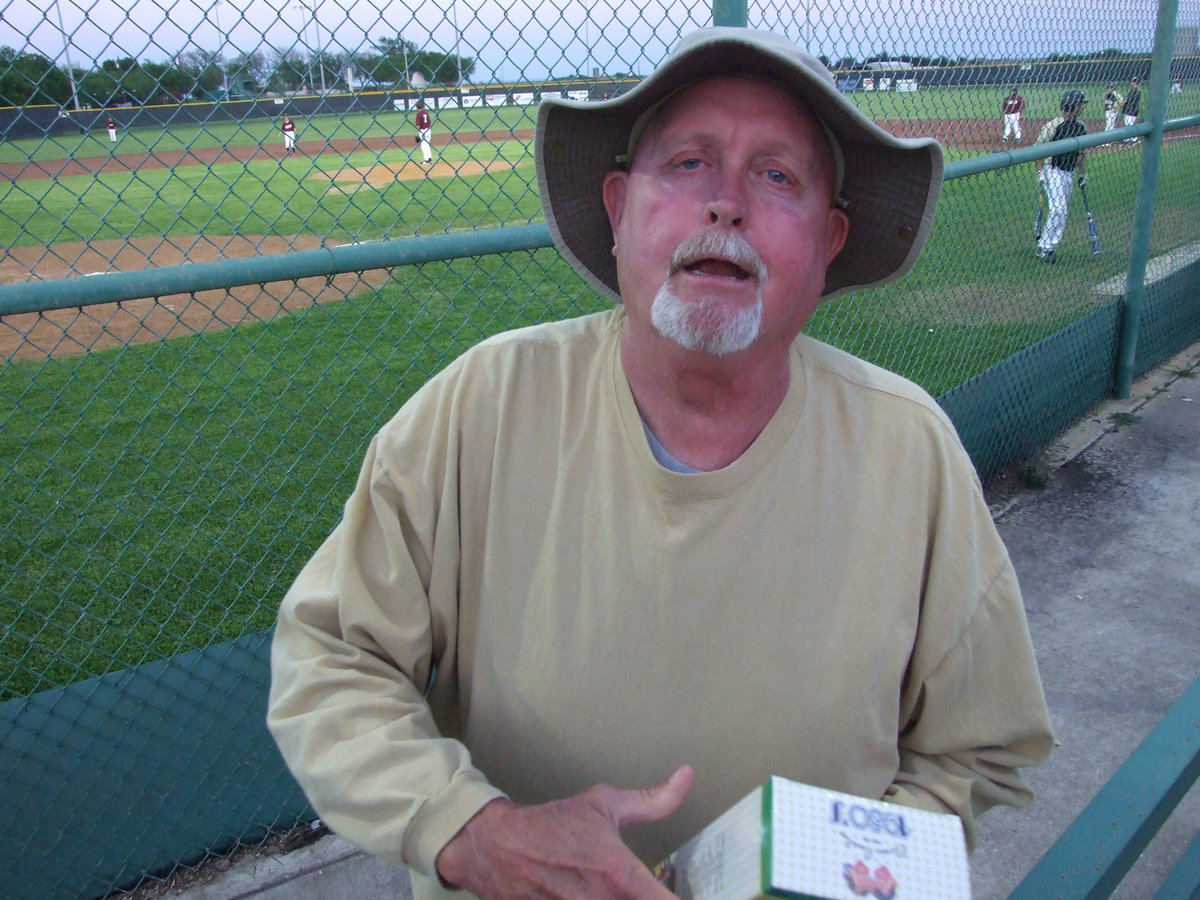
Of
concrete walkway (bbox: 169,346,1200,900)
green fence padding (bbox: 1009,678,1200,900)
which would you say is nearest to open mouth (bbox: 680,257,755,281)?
green fence padding (bbox: 1009,678,1200,900)

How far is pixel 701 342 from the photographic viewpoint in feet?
4.49

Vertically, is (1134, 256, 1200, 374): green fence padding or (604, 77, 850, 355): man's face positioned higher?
(604, 77, 850, 355): man's face

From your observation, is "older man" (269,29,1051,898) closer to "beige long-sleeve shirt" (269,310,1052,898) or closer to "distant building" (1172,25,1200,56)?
"beige long-sleeve shirt" (269,310,1052,898)

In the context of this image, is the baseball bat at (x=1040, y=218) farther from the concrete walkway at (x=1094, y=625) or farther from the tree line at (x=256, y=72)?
the tree line at (x=256, y=72)

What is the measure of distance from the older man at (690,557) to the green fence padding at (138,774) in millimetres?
1504

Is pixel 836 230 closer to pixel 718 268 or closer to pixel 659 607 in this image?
pixel 718 268

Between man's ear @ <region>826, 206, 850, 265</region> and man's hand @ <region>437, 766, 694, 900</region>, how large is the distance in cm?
94

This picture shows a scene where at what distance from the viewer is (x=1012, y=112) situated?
6.86 m

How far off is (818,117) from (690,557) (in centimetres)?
73

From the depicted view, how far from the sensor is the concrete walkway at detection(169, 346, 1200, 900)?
8.61ft

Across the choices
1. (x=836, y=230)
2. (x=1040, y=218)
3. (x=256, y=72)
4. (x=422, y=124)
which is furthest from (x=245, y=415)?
(x=1040, y=218)

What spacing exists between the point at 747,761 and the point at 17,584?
14.0 feet

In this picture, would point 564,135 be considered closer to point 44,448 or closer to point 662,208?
point 662,208

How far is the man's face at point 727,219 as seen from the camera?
1.37m
